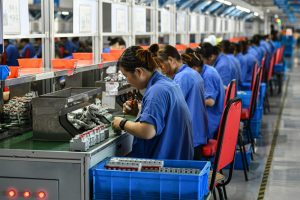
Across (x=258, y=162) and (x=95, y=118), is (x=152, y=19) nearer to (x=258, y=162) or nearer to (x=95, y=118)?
(x=258, y=162)

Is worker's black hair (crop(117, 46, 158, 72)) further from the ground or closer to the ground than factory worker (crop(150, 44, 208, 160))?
further from the ground

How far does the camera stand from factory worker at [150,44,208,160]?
4.51 meters

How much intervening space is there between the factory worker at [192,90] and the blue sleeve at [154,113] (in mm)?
1258

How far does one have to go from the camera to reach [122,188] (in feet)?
9.68

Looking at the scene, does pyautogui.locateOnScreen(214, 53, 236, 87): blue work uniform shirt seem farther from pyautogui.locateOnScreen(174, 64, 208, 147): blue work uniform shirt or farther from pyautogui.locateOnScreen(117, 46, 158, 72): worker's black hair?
pyautogui.locateOnScreen(117, 46, 158, 72): worker's black hair

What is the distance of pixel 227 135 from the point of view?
3670 millimetres

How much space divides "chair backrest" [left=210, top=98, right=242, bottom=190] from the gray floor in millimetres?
1408

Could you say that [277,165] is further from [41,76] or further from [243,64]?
[41,76]

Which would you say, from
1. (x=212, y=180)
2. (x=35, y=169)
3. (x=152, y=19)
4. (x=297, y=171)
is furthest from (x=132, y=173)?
(x=152, y=19)

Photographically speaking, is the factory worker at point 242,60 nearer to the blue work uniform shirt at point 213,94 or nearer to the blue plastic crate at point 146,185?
the blue work uniform shirt at point 213,94

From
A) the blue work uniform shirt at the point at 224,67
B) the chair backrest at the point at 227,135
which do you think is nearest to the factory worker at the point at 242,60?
the blue work uniform shirt at the point at 224,67

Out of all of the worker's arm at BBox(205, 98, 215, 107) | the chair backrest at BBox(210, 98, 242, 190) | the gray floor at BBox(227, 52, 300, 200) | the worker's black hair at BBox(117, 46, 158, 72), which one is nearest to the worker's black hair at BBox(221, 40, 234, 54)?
the gray floor at BBox(227, 52, 300, 200)

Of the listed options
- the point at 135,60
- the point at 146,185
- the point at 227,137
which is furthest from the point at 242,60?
the point at 146,185

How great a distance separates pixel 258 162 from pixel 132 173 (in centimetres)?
390
